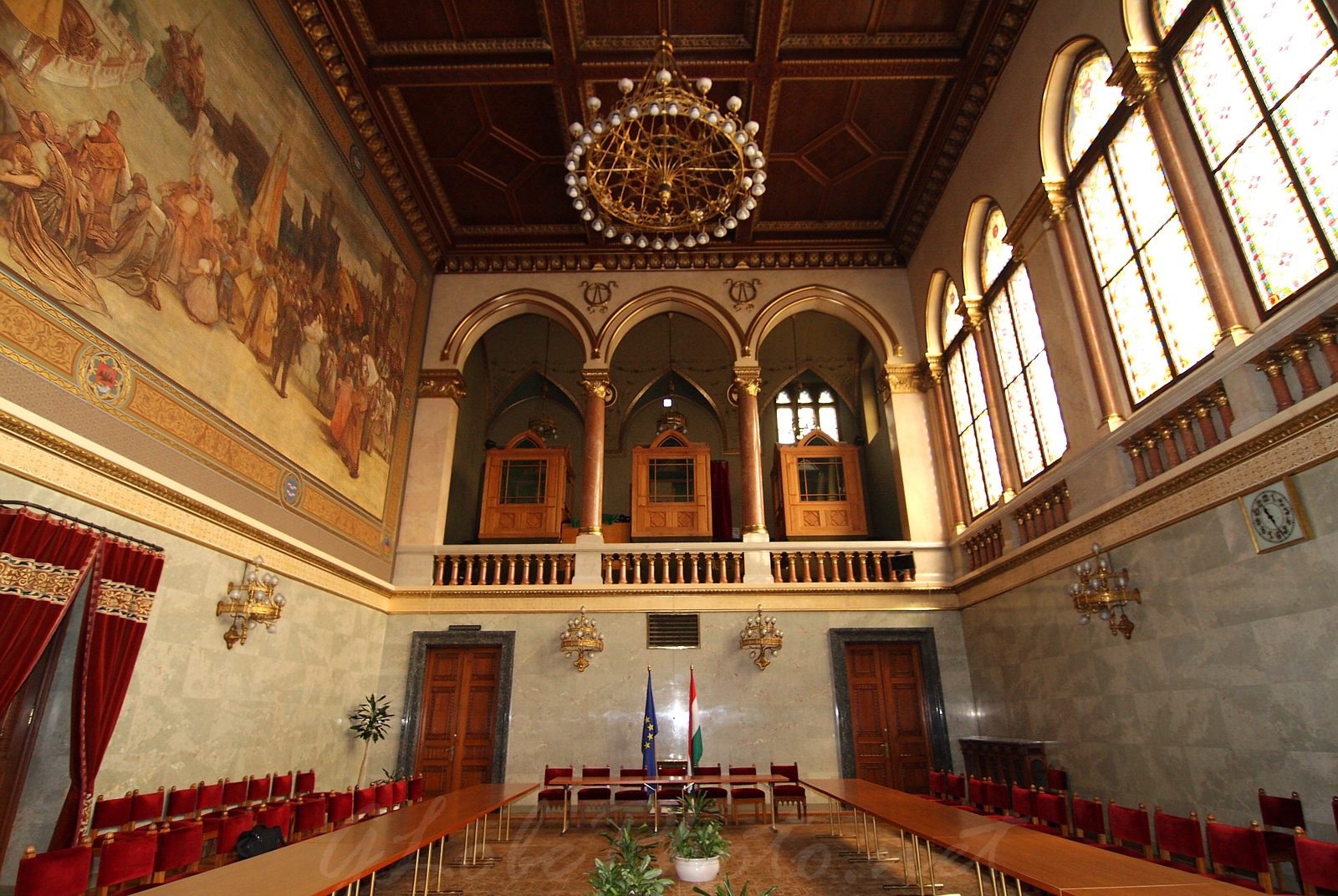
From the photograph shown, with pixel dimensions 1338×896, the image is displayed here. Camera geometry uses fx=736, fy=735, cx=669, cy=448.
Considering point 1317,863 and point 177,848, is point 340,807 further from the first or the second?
point 1317,863

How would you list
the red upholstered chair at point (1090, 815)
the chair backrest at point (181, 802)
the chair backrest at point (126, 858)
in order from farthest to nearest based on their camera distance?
1. the chair backrest at point (181, 802)
2. the red upholstered chair at point (1090, 815)
3. the chair backrest at point (126, 858)

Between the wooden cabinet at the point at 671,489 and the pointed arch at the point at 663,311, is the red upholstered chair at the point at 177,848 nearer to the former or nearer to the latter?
the wooden cabinet at the point at 671,489

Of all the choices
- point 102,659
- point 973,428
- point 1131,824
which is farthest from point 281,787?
point 973,428

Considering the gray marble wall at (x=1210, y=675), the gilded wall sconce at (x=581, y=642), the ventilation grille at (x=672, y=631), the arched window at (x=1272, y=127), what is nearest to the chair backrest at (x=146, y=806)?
the gilded wall sconce at (x=581, y=642)

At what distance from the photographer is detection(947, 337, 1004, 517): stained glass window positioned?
10117 mm

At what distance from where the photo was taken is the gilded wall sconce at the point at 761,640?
1012 cm

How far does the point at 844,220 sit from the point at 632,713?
886 centimetres

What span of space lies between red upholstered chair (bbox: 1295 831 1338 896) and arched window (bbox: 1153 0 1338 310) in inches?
138

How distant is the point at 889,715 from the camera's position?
10398 mm

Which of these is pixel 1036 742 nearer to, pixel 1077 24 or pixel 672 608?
pixel 672 608

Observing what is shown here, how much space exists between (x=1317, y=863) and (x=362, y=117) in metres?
11.9

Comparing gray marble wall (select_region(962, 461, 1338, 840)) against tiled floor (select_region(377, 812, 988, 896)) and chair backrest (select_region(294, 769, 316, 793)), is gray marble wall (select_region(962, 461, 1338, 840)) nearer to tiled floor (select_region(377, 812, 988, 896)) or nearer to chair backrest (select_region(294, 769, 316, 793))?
tiled floor (select_region(377, 812, 988, 896))

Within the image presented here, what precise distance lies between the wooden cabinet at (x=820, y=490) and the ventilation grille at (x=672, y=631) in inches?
107

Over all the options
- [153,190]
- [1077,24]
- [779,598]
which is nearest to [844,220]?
[1077,24]
